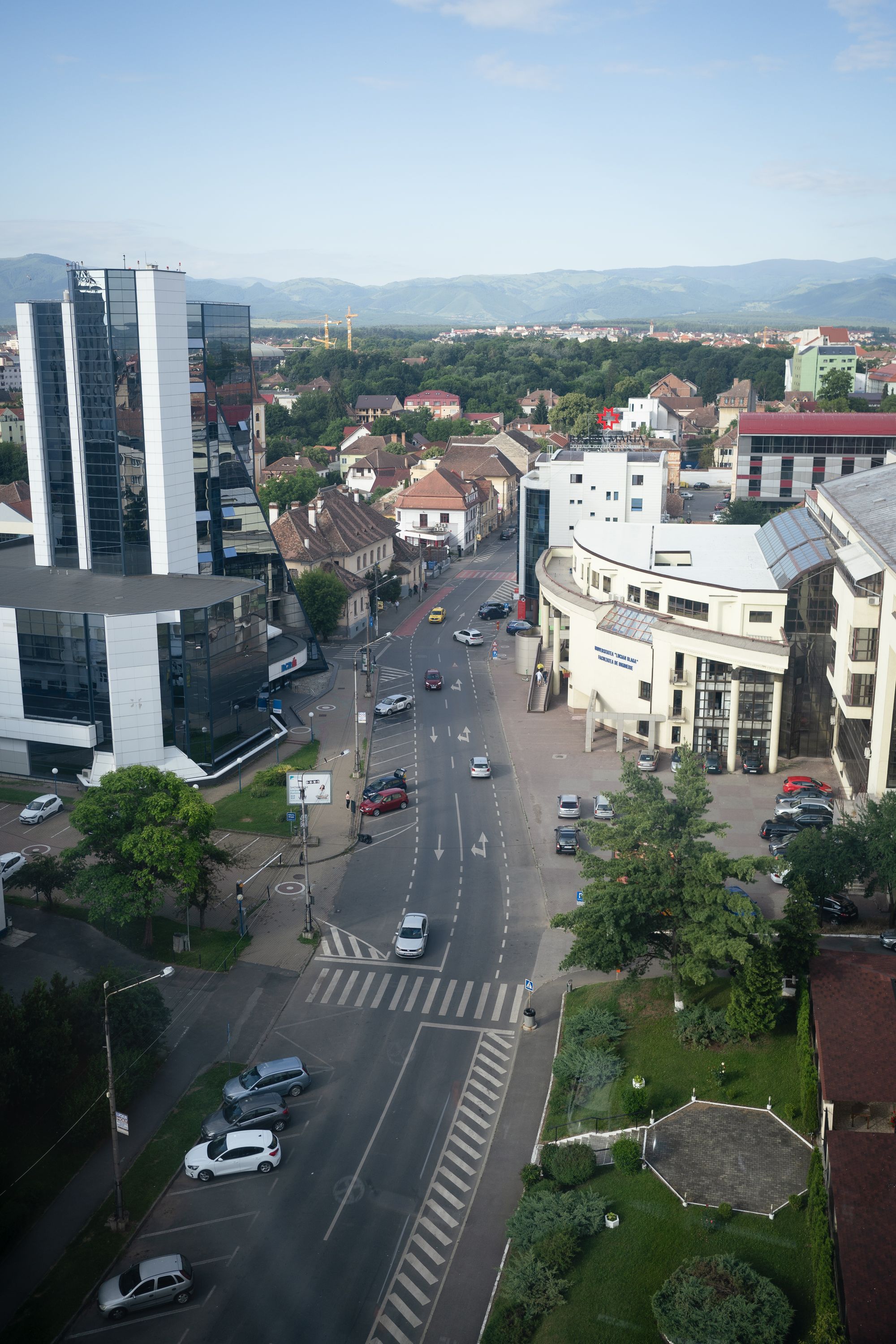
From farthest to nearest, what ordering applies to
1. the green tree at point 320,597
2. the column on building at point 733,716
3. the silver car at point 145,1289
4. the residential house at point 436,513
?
the residential house at point 436,513 → the green tree at point 320,597 → the column on building at point 733,716 → the silver car at point 145,1289

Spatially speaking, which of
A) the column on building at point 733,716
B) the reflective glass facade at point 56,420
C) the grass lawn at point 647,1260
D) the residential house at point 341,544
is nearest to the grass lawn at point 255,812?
the reflective glass facade at point 56,420

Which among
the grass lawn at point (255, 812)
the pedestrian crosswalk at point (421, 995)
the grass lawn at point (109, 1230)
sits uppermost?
the grass lawn at point (255, 812)

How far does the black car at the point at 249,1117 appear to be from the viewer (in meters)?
34.4

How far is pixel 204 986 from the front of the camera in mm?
43062

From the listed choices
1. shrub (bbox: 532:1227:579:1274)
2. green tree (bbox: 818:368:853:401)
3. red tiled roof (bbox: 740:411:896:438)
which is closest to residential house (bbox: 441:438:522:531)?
red tiled roof (bbox: 740:411:896:438)

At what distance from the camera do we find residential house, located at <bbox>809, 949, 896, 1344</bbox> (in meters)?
24.8

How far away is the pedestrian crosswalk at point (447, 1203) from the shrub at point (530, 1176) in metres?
1.54

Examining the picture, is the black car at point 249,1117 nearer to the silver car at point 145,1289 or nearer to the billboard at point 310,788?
Result: the silver car at point 145,1289

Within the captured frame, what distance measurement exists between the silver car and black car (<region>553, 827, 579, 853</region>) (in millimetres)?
28675

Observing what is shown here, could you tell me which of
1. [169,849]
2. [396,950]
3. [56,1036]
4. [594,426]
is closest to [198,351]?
[169,849]

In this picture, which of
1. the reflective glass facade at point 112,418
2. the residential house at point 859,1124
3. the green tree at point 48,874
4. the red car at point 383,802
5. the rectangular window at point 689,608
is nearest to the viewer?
the residential house at point 859,1124

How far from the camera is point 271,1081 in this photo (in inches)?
1422

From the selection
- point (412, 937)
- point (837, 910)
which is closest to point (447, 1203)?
point (412, 937)

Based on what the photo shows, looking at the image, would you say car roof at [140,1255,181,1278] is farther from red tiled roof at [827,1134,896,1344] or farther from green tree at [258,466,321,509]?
green tree at [258,466,321,509]
